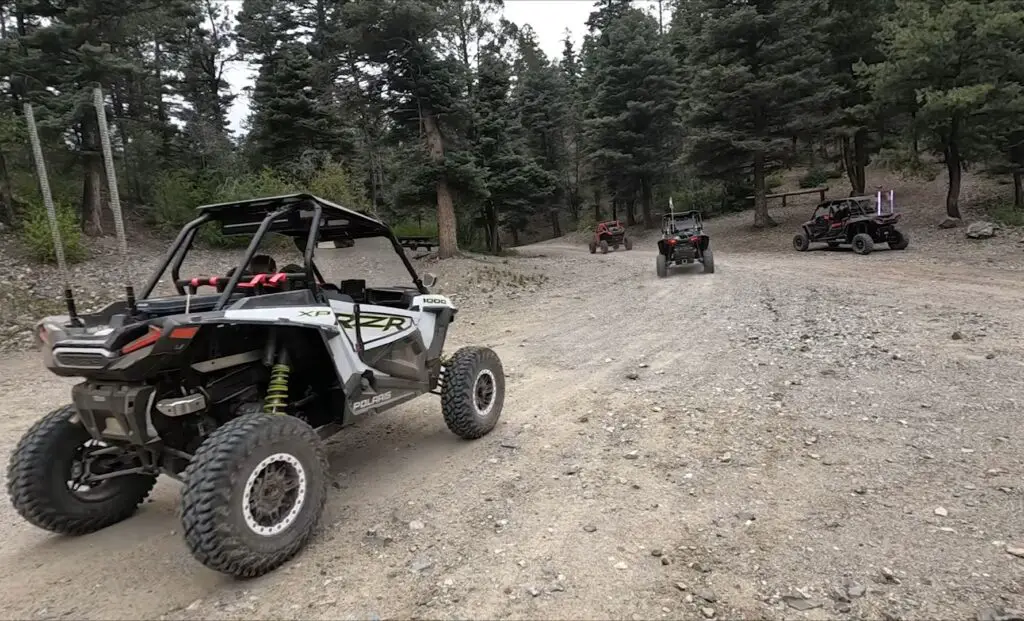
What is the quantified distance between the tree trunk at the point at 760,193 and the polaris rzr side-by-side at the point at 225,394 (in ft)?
76.0

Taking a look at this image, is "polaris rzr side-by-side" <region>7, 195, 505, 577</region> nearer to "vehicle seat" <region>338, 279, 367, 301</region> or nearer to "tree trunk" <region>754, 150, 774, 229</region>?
"vehicle seat" <region>338, 279, 367, 301</region>

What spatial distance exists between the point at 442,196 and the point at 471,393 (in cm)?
1474

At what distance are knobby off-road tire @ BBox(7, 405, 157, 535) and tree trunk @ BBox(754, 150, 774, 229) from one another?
24.8 meters

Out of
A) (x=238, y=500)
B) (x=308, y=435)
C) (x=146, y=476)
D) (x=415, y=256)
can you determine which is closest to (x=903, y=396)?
(x=308, y=435)

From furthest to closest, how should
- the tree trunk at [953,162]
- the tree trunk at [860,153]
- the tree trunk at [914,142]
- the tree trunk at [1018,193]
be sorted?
the tree trunk at [860,153] < the tree trunk at [1018,193] < the tree trunk at [914,142] < the tree trunk at [953,162]

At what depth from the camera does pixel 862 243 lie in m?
16.5

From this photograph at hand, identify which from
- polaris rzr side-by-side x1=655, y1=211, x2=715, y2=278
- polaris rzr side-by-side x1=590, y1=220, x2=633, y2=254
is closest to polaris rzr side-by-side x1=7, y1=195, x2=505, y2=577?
polaris rzr side-by-side x1=655, y1=211, x2=715, y2=278

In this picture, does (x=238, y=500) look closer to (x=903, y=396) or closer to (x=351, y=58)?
(x=903, y=396)

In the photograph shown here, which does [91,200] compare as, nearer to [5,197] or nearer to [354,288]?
[5,197]

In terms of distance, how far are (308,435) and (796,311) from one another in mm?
8805

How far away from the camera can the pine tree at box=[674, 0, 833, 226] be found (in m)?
21.8

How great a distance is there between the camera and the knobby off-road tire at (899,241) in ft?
53.1

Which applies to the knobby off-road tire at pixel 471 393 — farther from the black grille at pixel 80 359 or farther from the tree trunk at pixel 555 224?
the tree trunk at pixel 555 224

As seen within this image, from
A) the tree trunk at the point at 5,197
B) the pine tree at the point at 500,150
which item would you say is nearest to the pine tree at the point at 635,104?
the pine tree at the point at 500,150
